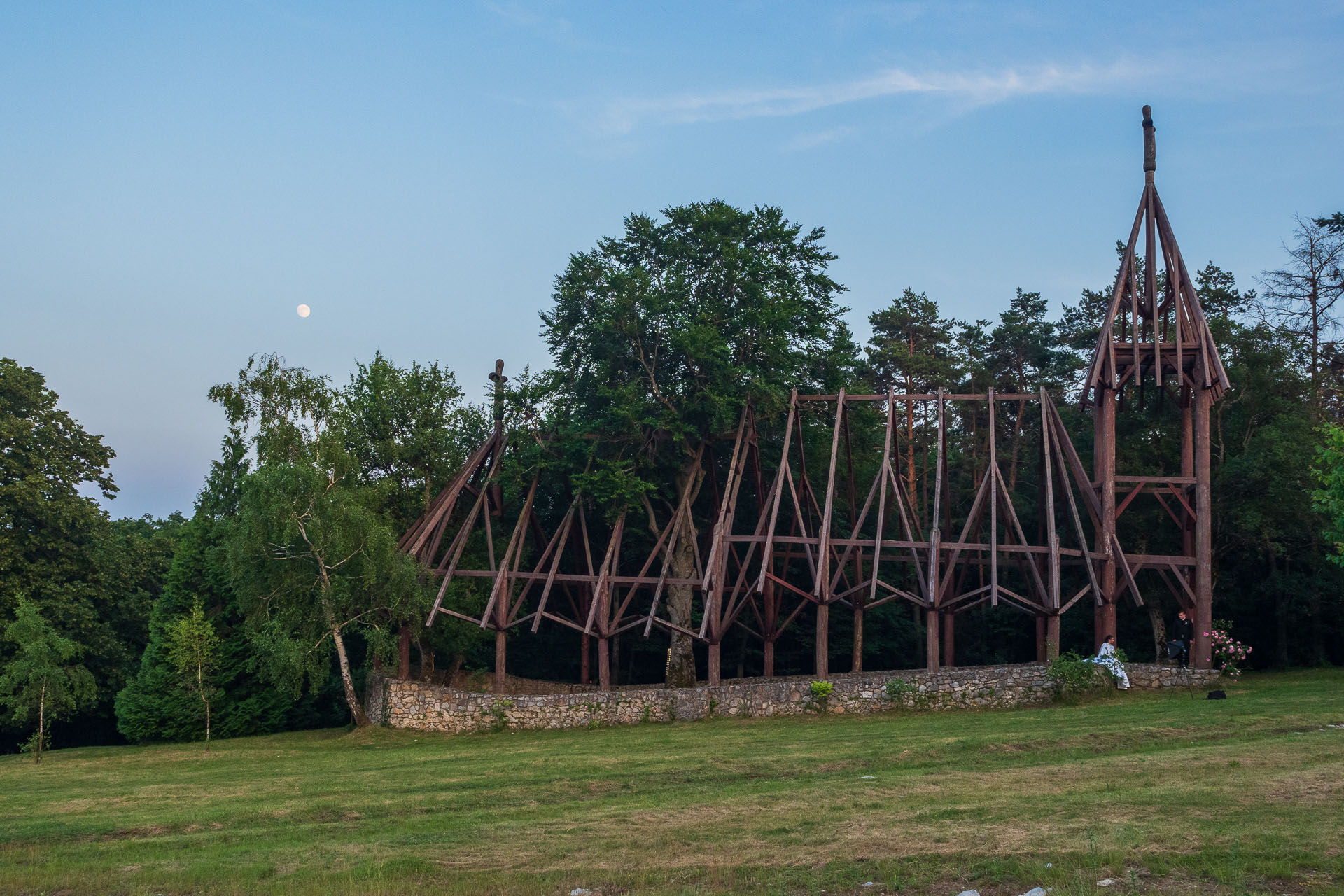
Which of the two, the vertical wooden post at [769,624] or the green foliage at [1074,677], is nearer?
the green foliage at [1074,677]

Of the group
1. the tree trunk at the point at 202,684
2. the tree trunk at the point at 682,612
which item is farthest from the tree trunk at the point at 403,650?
the tree trunk at the point at 682,612

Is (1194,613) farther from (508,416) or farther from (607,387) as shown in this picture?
(508,416)

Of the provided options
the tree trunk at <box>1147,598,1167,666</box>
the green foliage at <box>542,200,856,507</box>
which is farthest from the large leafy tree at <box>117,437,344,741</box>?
the tree trunk at <box>1147,598,1167,666</box>

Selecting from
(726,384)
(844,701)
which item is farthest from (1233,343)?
(844,701)

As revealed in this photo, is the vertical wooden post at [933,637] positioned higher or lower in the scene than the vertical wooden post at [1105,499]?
lower

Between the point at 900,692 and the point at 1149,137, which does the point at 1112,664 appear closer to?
the point at 900,692

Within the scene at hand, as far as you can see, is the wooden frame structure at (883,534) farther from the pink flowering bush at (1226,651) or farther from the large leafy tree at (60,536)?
the large leafy tree at (60,536)

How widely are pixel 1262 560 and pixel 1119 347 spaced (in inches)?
479

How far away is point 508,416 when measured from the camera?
39.5 meters

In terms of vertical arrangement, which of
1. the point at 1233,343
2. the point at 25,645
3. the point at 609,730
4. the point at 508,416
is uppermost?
the point at 1233,343

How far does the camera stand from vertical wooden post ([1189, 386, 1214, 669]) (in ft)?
105

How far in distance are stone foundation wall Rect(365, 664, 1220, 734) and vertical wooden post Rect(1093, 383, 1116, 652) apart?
3.46m

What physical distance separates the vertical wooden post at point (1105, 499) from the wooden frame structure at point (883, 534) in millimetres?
64

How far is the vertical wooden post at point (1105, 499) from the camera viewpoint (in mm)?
32469
